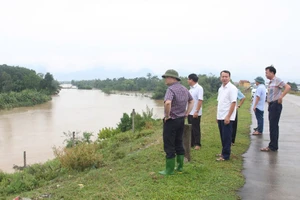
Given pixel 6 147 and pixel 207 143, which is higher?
pixel 207 143

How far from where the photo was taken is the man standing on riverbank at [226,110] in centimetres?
468

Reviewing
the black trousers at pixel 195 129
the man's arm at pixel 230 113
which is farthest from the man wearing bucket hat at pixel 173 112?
the black trousers at pixel 195 129

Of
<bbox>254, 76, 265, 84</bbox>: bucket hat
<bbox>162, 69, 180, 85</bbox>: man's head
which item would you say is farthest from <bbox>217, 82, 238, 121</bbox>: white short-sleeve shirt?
<bbox>254, 76, 265, 84</bbox>: bucket hat

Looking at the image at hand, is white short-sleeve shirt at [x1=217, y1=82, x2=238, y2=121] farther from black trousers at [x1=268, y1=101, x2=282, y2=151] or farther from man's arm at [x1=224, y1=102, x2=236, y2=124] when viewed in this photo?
black trousers at [x1=268, y1=101, x2=282, y2=151]

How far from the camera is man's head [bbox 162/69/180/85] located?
3.96m

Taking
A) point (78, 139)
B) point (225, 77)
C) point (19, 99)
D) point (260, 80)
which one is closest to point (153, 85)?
point (19, 99)

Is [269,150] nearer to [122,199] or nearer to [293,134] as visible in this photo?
[293,134]

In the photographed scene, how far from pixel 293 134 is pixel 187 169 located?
482 centimetres

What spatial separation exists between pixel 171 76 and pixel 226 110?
139 centimetres

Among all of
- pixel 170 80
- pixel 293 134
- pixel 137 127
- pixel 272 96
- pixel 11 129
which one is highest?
pixel 170 80

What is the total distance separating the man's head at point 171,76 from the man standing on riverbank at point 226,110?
1.21 m

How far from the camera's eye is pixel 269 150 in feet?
18.8

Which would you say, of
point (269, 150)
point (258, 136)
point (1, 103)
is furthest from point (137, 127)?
point (1, 103)

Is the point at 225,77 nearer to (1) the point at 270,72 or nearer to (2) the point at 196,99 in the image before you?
(2) the point at 196,99
